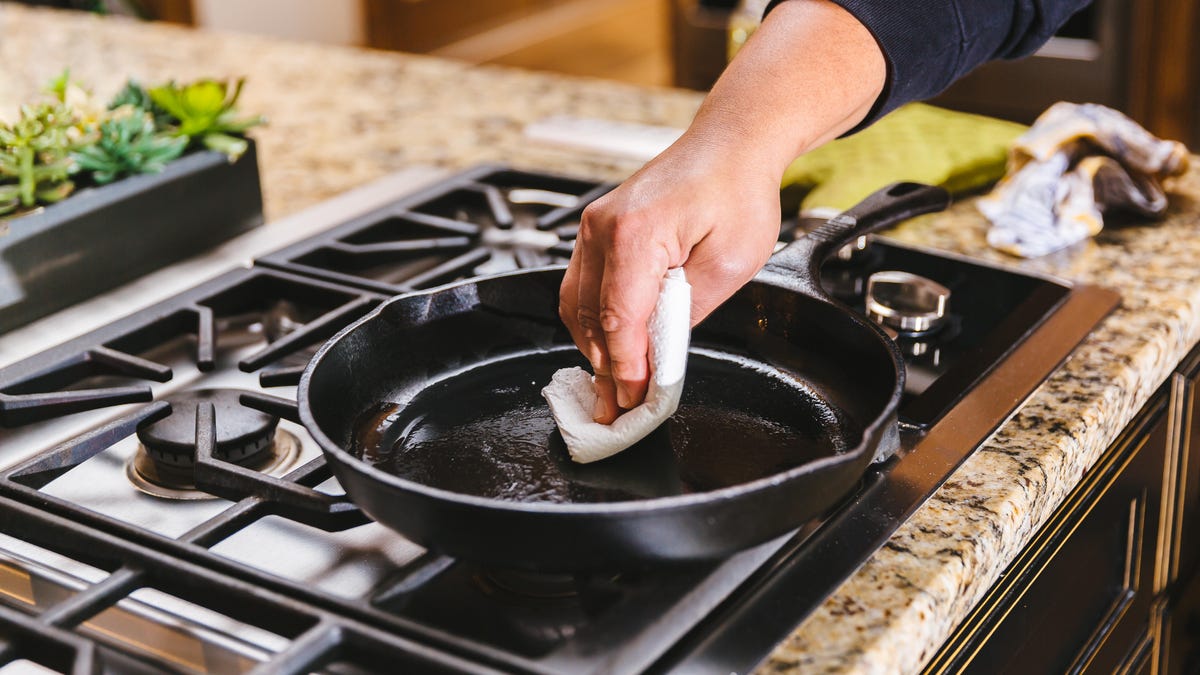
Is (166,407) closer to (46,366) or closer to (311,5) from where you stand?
(46,366)

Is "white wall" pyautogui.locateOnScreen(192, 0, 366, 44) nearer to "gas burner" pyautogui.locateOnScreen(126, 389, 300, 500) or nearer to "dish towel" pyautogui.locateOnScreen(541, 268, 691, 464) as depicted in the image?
"gas burner" pyautogui.locateOnScreen(126, 389, 300, 500)

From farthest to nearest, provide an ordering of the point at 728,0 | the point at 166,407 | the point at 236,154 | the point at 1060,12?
the point at 728,0 < the point at 236,154 < the point at 1060,12 < the point at 166,407

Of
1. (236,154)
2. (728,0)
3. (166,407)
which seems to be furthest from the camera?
(728,0)

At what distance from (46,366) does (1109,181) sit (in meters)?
0.95

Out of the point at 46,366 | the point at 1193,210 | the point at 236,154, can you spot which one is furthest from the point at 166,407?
the point at 1193,210

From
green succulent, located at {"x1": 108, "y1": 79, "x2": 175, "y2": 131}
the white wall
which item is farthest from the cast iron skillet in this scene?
the white wall

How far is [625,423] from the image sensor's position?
709 mm

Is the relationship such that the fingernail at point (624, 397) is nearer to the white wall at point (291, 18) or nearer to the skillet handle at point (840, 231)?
the skillet handle at point (840, 231)

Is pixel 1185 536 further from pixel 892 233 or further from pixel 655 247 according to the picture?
pixel 655 247

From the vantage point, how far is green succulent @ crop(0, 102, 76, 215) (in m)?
1.01

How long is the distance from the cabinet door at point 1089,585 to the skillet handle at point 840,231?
0.23 m

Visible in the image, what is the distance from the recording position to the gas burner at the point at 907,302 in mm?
943

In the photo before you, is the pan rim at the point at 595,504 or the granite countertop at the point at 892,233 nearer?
the pan rim at the point at 595,504

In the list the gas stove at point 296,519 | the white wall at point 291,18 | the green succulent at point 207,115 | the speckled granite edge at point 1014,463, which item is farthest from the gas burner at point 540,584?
the white wall at point 291,18
